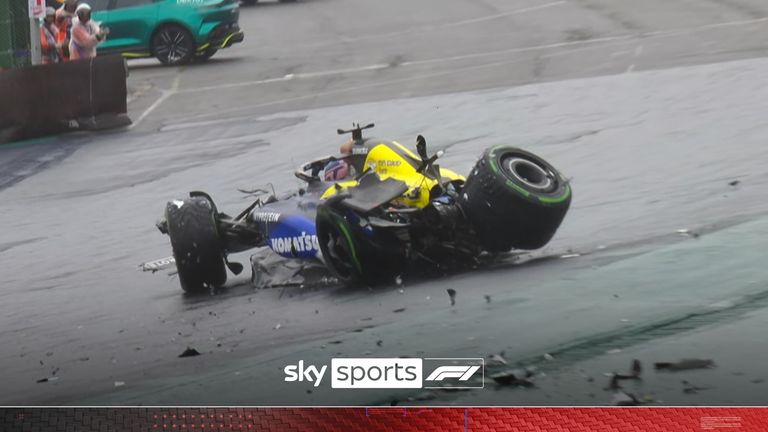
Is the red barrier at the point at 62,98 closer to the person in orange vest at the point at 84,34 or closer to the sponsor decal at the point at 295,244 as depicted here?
the person in orange vest at the point at 84,34

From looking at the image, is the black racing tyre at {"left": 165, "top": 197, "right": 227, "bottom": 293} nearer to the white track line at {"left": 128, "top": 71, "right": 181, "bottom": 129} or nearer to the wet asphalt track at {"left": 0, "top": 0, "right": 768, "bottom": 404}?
the wet asphalt track at {"left": 0, "top": 0, "right": 768, "bottom": 404}

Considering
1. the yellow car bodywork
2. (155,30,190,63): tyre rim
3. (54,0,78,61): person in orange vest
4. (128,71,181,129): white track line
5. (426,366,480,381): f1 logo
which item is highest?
(54,0,78,61): person in orange vest

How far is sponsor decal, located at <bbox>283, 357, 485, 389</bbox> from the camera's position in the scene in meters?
6.37

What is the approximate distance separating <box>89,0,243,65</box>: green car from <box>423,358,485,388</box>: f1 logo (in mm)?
1619

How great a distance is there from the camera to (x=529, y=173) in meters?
6.97

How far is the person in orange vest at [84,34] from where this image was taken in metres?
7.09

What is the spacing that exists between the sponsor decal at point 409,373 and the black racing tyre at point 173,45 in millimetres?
1477

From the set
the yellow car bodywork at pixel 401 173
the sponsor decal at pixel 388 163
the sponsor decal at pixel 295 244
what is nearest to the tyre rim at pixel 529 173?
the yellow car bodywork at pixel 401 173

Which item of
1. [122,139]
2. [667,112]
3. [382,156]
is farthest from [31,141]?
[667,112]

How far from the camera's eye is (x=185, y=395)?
662 cm

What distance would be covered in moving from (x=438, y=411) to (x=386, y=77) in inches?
56.2

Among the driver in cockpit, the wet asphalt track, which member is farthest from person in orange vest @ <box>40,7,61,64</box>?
the driver in cockpit

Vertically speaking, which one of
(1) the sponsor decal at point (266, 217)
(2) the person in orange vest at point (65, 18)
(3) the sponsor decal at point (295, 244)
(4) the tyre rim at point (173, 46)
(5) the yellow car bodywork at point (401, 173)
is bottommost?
(3) the sponsor decal at point (295, 244)

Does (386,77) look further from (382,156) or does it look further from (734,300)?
(734,300)
